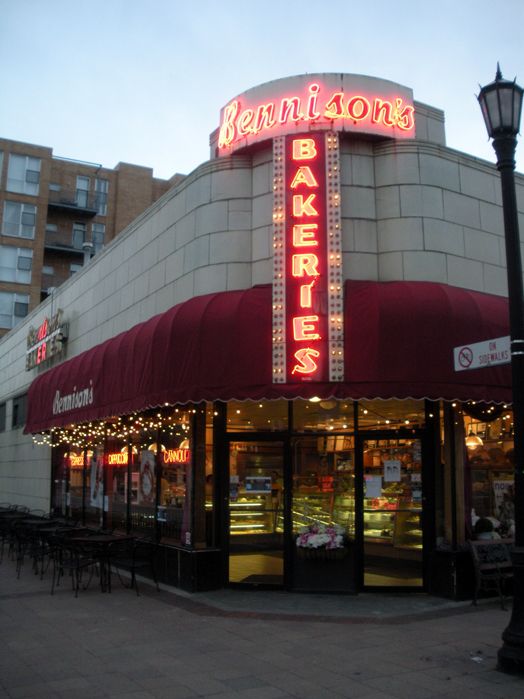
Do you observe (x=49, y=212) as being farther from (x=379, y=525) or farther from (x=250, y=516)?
(x=379, y=525)

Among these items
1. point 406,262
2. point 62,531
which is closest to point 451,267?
point 406,262

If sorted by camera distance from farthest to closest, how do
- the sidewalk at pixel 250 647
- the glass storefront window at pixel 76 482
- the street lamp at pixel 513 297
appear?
the glass storefront window at pixel 76 482, the street lamp at pixel 513 297, the sidewalk at pixel 250 647

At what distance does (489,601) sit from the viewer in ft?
31.3

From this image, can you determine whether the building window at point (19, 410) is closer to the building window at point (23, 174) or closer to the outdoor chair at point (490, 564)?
the outdoor chair at point (490, 564)

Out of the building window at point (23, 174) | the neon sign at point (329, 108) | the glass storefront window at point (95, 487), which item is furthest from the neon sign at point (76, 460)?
the building window at point (23, 174)

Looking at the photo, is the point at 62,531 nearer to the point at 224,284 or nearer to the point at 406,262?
the point at 224,284

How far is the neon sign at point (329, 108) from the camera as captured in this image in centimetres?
1051

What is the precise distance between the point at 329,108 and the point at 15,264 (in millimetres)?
39206

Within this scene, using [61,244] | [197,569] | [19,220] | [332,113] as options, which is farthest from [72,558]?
[61,244]

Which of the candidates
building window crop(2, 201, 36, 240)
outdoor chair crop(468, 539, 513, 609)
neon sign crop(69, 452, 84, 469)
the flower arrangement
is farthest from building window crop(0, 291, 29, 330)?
outdoor chair crop(468, 539, 513, 609)

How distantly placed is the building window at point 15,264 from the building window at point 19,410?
851 inches

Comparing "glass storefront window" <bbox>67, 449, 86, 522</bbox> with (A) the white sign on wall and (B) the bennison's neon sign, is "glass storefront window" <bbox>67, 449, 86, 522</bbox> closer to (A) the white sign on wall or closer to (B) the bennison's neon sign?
(B) the bennison's neon sign

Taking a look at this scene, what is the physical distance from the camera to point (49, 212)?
50.3 meters

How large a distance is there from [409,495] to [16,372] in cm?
1886
